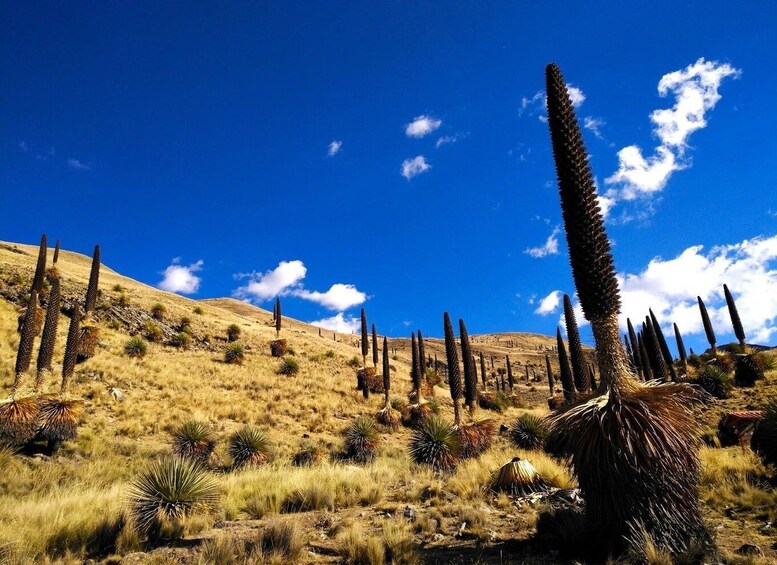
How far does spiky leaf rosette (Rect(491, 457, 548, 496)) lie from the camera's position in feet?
33.0

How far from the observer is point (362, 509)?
9516mm

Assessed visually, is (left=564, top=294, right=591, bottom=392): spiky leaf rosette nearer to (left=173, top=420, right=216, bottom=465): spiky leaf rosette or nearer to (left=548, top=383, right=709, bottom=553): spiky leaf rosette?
(left=548, top=383, right=709, bottom=553): spiky leaf rosette

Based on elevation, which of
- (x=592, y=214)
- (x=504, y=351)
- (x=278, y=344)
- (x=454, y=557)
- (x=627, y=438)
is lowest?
(x=454, y=557)

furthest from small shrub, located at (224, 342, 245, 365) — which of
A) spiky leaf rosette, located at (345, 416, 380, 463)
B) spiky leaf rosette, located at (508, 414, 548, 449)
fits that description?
spiky leaf rosette, located at (508, 414, 548, 449)

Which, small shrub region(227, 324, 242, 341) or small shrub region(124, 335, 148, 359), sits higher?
small shrub region(227, 324, 242, 341)

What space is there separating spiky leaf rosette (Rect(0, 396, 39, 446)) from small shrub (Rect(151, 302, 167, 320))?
29.9 m

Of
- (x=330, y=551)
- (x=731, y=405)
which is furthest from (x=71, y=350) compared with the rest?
(x=731, y=405)

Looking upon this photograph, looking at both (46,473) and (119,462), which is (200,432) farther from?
(46,473)

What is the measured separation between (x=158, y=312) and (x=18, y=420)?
31.5m

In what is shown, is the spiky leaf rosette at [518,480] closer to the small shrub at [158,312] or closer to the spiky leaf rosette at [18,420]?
the spiky leaf rosette at [18,420]

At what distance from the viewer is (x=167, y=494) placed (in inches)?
337

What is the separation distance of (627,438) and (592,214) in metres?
3.22

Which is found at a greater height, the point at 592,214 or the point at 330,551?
the point at 592,214

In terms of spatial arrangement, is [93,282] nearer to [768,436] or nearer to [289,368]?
[289,368]
